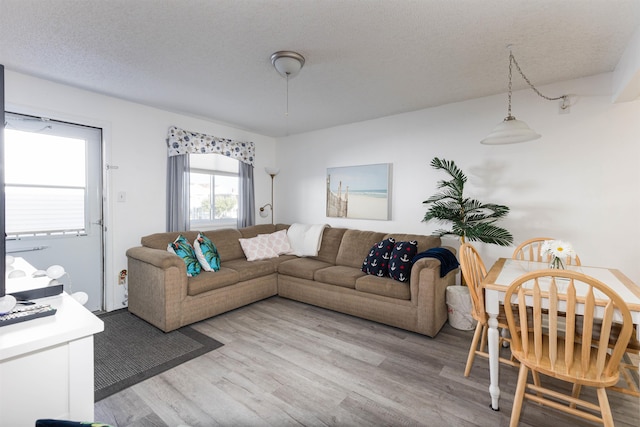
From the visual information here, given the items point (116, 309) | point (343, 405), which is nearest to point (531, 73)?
point (343, 405)

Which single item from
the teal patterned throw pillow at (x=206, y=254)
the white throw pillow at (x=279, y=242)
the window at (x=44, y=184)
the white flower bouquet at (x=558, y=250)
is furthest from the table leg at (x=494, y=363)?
the window at (x=44, y=184)

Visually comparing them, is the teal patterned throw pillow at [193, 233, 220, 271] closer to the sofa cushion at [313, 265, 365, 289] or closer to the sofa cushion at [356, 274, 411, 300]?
the sofa cushion at [313, 265, 365, 289]

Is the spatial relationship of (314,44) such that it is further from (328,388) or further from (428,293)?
(328,388)

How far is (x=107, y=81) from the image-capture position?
2.85 meters

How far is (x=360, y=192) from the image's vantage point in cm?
421

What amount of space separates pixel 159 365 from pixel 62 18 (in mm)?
2501

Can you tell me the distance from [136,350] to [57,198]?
6.20 ft

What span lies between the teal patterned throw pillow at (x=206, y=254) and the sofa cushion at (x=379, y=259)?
1732mm

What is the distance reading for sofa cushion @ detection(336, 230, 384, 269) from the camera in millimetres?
3693

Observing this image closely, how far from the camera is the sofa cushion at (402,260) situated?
2967mm

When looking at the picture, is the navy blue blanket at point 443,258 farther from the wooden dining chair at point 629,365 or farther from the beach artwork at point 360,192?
the beach artwork at point 360,192

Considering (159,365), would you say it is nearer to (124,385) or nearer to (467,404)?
(124,385)

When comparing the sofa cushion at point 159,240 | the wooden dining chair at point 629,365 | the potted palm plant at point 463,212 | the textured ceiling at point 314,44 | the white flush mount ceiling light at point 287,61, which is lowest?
the wooden dining chair at point 629,365

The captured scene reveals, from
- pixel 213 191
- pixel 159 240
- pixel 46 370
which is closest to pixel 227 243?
pixel 159 240
